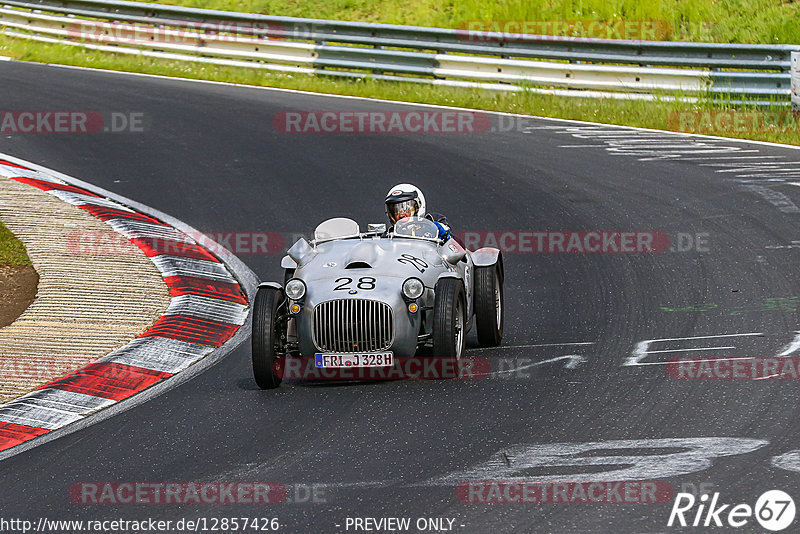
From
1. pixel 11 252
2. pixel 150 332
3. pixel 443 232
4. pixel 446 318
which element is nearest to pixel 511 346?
pixel 443 232

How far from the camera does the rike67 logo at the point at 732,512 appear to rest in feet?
18.8

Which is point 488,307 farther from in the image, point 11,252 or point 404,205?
point 11,252

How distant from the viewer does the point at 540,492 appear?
20.6ft

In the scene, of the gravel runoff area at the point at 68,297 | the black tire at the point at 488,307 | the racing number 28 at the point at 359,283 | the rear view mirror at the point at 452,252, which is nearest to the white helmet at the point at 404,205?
the rear view mirror at the point at 452,252

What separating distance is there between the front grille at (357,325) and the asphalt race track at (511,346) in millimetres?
304

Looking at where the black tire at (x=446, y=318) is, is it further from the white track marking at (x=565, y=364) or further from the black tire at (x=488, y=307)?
the black tire at (x=488, y=307)

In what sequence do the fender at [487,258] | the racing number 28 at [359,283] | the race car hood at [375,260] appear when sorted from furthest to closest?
the fender at [487,258] → the race car hood at [375,260] → the racing number 28 at [359,283]

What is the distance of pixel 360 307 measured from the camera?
28.5 feet

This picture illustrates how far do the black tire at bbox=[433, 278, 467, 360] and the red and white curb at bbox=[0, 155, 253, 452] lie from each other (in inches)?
81.7

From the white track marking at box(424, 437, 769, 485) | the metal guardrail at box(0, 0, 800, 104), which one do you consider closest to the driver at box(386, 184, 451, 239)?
the white track marking at box(424, 437, 769, 485)

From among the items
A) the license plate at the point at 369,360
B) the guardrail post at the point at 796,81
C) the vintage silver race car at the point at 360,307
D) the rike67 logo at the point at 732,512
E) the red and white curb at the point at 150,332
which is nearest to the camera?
the rike67 logo at the point at 732,512

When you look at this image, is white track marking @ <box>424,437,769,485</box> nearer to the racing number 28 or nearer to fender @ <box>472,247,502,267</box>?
the racing number 28

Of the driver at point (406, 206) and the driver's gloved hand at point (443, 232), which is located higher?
the driver at point (406, 206)

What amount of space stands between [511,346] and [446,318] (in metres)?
1.21
